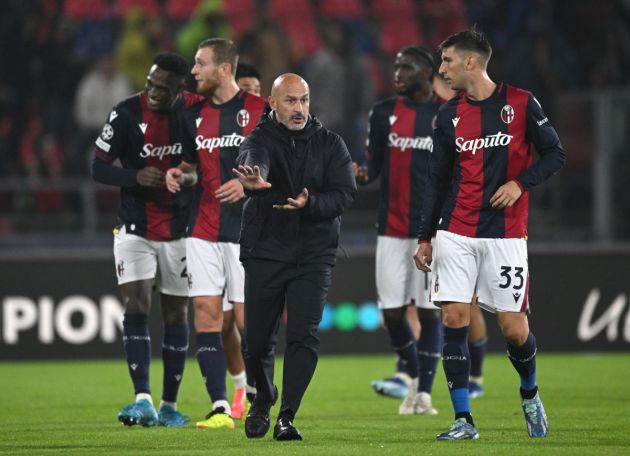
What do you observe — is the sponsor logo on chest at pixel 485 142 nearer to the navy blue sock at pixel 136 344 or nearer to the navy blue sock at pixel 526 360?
the navy blue sock at pixel 526 360

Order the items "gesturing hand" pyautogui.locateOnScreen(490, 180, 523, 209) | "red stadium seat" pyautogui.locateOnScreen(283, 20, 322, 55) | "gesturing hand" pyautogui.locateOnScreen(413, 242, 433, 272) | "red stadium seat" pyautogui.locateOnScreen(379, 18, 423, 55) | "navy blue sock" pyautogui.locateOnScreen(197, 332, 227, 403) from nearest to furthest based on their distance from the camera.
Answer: "gesturing hand" pyautogui.locateOnScreen(490, 180, 523, 209), "gesturing hand" pyautogui.locateOnScreen(413, 242, 433, 272), "navy blue sock" pyautogui.locateOnScreen(197, 332, 227, 403), "red stadium seat" pyautogui.locateOnScreen(283, 20, 322, 55), "red stadium seat" pyautogui.locateOnScreen(379, 18, 423, 55)

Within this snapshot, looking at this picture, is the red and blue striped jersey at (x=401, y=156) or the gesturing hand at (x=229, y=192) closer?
the gesturing hand at (x=229, y=192)

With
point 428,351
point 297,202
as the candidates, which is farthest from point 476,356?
point 297,202

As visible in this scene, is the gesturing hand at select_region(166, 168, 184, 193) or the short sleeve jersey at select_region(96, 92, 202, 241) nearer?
the gesturing hand at select_region(166, 168, 184, 193)

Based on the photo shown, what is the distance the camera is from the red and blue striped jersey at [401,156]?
31.2ft

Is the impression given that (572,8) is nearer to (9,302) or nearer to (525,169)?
(9,302)

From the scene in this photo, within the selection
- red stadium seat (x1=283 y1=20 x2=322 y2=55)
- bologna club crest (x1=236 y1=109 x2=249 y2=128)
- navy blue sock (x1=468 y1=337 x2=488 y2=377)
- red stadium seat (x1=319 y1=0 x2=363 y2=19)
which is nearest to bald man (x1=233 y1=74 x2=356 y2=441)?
bologna club crest (x1=236 y1=109 x2=249 y2=128)

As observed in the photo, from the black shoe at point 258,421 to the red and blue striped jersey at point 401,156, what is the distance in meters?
2.69

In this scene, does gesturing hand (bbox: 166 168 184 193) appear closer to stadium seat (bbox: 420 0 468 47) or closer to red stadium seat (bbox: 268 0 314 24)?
red stadium seat (bbox: 268 0 314 24)

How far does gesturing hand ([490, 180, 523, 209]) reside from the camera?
7094 mm

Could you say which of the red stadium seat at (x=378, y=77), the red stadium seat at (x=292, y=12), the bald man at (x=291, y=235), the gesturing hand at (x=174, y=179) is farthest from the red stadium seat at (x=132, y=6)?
the bald man at (x=291, y=235)

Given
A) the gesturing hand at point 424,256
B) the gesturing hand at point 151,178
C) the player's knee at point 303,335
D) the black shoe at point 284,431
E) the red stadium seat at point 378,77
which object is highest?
the red stadium seat at point 378,77

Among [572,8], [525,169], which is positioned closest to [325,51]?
[572,8]

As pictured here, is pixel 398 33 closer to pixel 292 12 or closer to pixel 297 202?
pixel 292 12
